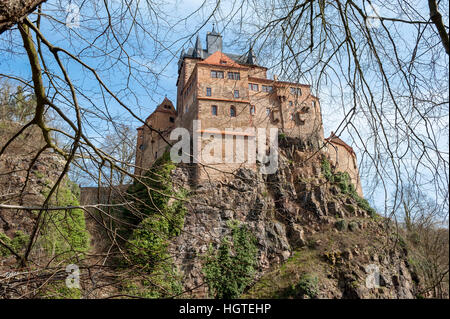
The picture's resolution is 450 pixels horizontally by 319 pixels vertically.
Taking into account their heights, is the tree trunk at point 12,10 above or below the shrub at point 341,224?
below

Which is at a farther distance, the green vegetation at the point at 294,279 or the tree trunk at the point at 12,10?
the green vegetation at the point at 294,279

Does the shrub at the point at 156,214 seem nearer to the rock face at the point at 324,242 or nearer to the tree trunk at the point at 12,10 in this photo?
the tree trunk at the point at 12,10

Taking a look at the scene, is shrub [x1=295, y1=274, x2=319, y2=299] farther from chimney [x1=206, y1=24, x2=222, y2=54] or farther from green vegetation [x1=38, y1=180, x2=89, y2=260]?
green vegetation [x1=38, y1=180, x2=89, y2=260]

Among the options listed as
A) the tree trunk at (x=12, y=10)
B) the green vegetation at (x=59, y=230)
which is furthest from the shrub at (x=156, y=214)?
the tree trunk at (x=12, y=10)

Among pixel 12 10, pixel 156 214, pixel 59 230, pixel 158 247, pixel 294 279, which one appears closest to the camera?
pixel 12 10

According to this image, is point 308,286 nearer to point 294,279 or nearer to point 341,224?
point 294,279

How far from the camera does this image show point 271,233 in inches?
854

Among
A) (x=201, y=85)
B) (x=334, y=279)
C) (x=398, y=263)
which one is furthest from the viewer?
(x=201, y=85)

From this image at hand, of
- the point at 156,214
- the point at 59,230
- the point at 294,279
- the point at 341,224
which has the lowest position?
the point at 294,279

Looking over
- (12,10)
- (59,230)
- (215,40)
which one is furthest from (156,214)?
(215,40)
